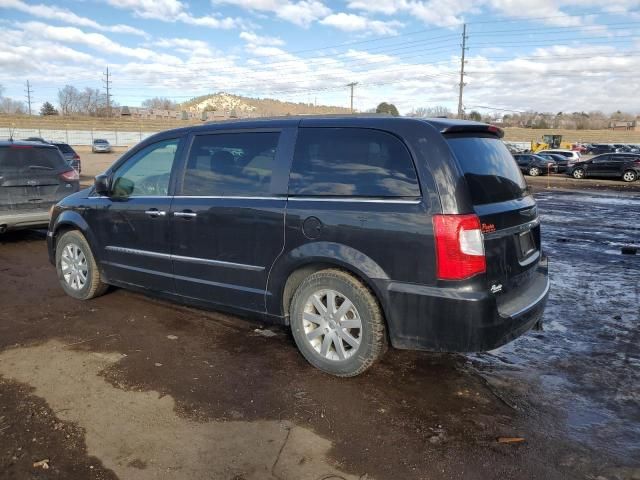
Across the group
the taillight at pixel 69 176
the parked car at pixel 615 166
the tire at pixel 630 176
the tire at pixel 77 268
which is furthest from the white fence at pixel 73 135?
the tire at pixel 77 268

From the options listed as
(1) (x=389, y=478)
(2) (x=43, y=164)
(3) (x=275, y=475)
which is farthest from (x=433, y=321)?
(2) (x=43, y=164)

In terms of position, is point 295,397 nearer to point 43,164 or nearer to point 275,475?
point 275,475

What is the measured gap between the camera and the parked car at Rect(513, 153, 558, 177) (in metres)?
31.3

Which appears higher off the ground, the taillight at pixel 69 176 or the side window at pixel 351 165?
the side window at pixel 351 165

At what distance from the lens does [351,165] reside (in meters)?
3.65

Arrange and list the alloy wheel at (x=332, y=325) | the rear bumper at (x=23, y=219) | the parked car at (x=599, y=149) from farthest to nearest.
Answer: the parked car at (x=599, y=149)
the rear bumper at (x=23, y=219)
the alloy wheel at (x=332, y=325)

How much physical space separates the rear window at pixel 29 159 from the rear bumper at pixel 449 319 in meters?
7.26

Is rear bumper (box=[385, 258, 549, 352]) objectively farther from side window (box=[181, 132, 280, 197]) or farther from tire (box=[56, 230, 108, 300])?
tire (box=[56, 230, 108, 300])

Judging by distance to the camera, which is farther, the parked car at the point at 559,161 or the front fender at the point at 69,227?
the parked car at the point at 559,161

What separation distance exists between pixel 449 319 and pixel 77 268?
4140 mm

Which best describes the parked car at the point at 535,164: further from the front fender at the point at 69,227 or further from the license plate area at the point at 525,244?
the front fender at the point at 69,227

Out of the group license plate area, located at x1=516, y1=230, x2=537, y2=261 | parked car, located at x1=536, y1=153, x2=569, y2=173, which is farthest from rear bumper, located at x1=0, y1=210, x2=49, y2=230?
parked car, located at x1=536, y1=153, x2=569, y2=173

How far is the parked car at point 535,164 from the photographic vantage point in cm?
3134

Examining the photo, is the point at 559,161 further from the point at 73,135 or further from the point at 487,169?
the point at 73,135
